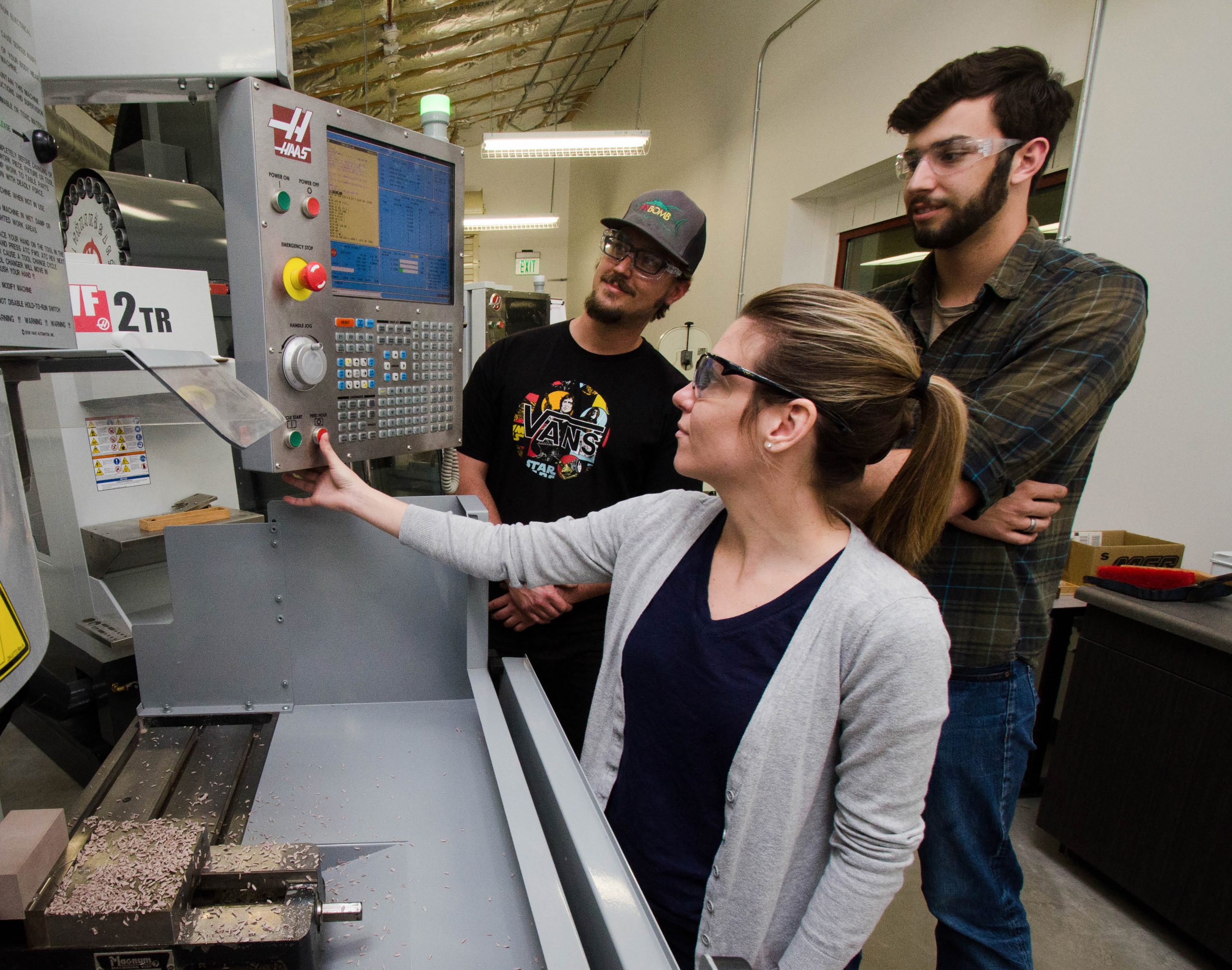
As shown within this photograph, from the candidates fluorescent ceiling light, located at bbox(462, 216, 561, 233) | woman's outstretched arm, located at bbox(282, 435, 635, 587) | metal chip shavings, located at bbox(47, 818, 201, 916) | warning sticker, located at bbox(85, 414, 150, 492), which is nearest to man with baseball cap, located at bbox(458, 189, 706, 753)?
woman's outstretched arm, located at bbox(282, 435, 635, 587)

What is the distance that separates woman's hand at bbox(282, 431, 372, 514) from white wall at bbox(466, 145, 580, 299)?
8.33 m

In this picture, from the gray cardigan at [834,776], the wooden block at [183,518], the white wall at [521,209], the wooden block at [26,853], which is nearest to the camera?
the wooden block at [26,853]

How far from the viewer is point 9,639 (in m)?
0.49

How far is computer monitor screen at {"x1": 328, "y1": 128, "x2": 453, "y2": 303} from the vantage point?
2.75ft

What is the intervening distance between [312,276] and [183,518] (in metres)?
1.18

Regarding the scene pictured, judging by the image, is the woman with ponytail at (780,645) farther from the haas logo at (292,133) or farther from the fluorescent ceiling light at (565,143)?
the fluorescent ceiling light at (565,143)

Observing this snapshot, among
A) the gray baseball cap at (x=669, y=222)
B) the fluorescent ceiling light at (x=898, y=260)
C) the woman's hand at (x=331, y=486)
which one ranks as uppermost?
the fluorescent ceiling light at (x=898, y=260)

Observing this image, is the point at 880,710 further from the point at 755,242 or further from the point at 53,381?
the point at 755,242

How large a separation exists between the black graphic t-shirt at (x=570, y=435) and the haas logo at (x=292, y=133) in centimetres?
68

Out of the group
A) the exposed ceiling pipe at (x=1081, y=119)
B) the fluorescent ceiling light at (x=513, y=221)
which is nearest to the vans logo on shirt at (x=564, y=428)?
the exposed ceiling pipe at (x=1081, y=119)

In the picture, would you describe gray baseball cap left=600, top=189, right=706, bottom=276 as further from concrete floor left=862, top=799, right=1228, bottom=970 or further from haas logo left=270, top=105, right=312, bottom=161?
concrete floor left=862, top=799, right=1228, bottom=970

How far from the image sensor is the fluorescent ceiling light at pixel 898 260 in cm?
310

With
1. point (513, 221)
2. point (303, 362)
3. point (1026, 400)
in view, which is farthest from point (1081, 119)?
point (513, 221)

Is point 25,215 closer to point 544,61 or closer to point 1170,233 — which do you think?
point 1170,233
